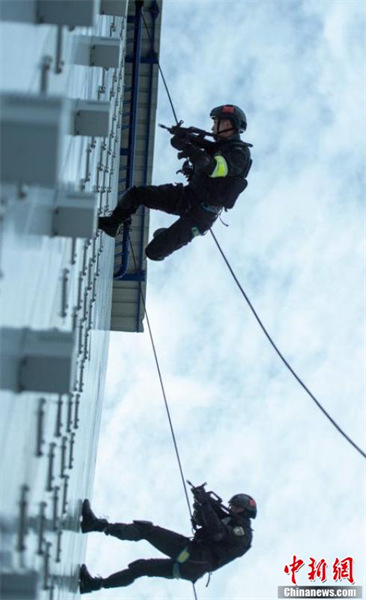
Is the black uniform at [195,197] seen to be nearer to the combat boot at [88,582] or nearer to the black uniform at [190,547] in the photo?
the black uniform at [190,547]

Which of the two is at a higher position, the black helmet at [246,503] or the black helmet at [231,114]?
the black helmet at [231,114]

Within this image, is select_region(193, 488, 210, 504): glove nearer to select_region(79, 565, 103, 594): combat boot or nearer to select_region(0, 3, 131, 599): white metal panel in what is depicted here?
select_region(79, 565, 103, 594): combat boot

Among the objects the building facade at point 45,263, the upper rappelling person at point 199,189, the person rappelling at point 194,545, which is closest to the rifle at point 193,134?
the upper rappelling person at point 199,189

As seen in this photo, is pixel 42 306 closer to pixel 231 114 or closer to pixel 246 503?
pixel 231 114

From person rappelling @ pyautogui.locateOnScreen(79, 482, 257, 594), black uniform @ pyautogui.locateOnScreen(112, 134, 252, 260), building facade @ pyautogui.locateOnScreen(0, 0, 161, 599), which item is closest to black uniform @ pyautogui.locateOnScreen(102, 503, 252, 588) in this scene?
person rappelling @ pyautogui.locateOnScreen(79, 482, 257, 594)

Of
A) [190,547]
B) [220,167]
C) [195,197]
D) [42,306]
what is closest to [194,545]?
[190,547]

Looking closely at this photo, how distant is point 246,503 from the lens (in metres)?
11.8

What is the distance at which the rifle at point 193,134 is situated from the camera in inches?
416

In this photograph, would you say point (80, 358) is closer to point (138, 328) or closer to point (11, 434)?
point (11, 434)

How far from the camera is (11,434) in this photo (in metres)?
4.83

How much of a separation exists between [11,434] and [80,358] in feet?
12.1

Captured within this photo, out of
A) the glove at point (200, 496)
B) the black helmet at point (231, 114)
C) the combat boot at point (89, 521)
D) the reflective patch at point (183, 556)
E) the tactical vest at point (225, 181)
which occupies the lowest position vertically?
the reflective patch at point (183, 556)

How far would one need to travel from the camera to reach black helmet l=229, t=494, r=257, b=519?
38.7ft

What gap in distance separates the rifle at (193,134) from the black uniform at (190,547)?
4.29 metres
